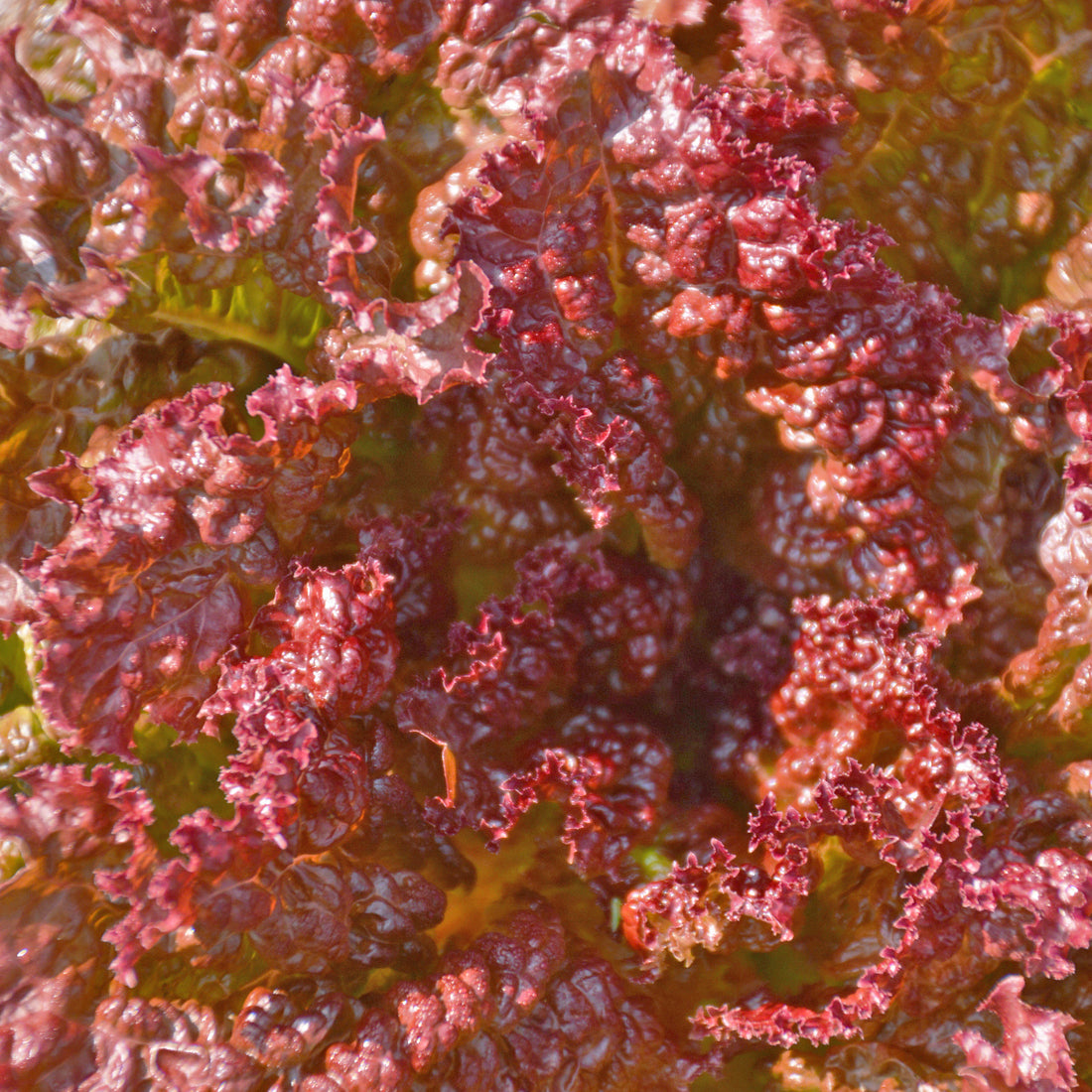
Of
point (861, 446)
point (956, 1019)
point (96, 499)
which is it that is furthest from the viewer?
point (956, 1019)

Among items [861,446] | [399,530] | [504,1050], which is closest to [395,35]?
[399,530]

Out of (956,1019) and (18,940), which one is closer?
(18,940)

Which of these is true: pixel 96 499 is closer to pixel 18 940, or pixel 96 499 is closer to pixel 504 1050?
pixel 18 940

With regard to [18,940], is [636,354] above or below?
above

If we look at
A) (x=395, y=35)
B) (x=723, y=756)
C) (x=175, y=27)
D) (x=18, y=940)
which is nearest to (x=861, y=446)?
(x=723, y=756)

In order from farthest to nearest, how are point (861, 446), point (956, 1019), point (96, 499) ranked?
point (956, 1019)
point (861, 446)
point (96, 499)

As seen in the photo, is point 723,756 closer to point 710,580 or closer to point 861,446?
point 710,580

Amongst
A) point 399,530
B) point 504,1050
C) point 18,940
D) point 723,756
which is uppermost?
point 399,530
